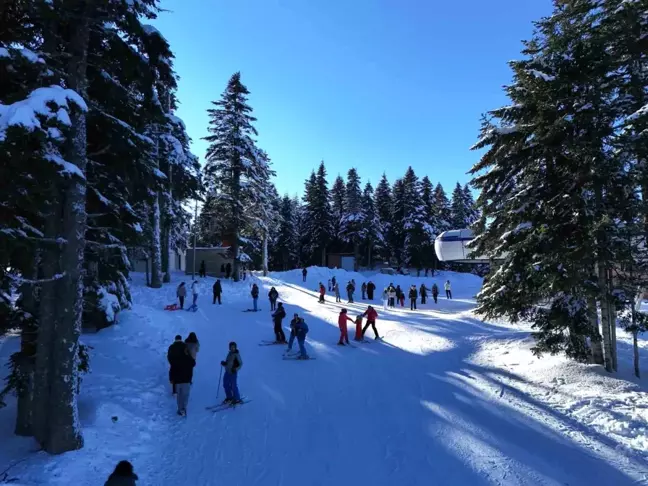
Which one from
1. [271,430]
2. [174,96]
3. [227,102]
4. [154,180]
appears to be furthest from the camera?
[227,102]

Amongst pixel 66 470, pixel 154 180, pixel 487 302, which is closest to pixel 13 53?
pixel 154 180

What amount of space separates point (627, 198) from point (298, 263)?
54.5 m

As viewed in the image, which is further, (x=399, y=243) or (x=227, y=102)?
(x=399, y=243)

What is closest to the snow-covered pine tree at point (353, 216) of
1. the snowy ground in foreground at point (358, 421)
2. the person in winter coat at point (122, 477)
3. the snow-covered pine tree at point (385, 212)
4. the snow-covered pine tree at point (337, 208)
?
the snow-covered pine tree at point (337, 208)

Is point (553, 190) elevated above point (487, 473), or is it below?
above

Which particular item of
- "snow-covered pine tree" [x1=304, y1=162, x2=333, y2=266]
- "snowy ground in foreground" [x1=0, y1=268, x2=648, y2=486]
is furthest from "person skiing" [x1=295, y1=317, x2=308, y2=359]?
"snow-covered pine tree" [x1=304, y1=162, x2=333, y2=266]

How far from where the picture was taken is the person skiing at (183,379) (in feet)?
29.4

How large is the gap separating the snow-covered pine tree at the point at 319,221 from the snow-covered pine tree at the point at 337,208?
1.50m

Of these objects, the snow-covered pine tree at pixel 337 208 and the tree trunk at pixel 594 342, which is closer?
the tree trunk at pixel 594 342

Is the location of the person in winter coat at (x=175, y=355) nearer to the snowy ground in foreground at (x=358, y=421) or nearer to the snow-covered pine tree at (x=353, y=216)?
the snowy ground in foreground at (x=358, y=421)

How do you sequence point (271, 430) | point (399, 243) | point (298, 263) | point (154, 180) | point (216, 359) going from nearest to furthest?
point (271, 430) → point (154, 180) → point (216, 359) → point (399, 243) → point (298, 263)

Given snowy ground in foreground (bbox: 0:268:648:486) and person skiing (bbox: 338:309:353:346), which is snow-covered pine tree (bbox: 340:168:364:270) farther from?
snowy ground in foreground (bbox: 0:268:648:486)

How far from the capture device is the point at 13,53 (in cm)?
627

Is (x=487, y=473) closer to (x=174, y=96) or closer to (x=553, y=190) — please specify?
(x=553, y=190)
